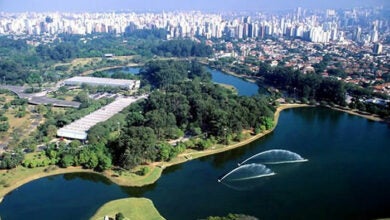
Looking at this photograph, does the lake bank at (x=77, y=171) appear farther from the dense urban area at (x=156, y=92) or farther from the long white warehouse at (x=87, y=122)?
the long white warehouse at (x=87, y=122)

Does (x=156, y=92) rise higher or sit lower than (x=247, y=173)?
higher

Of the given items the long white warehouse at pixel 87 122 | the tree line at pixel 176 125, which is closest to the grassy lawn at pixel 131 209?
the tree line at pixel 176 125

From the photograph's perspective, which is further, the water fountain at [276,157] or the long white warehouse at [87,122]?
the long white warehouse at [87,122]

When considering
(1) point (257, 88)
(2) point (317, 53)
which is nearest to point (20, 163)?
(1) point (257, 88)

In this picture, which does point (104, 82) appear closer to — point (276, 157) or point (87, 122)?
A: point (87, 122)

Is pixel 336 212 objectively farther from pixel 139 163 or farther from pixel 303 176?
pixel 139 163

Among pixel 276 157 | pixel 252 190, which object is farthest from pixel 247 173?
pixel 276 157
